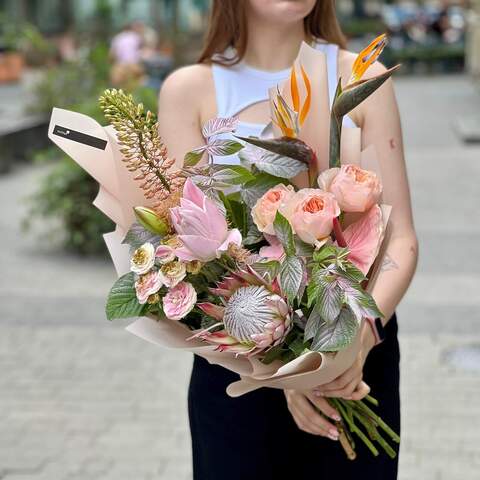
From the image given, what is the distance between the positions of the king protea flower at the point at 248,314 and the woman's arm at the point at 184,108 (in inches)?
22.0

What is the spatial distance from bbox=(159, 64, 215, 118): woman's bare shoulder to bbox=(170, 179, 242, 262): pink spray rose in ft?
1.98

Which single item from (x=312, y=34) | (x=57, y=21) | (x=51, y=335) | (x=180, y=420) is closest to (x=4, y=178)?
(x=51, y=335)

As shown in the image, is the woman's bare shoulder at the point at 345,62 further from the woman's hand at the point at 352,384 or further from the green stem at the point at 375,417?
the green stem at the point at 375,417

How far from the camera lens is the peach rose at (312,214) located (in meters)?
2.14

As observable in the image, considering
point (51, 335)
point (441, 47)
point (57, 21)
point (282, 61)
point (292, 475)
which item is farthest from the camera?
point (57, 21)

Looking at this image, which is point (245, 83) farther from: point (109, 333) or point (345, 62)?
point (109, 333)

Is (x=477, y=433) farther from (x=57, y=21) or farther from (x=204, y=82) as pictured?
(x=57, y=21)

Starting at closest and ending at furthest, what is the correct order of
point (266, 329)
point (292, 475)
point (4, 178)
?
point (266, 329) → point (292, 475) → point (4, 178)

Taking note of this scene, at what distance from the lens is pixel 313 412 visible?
96.2 inches

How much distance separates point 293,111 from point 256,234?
0.26 m

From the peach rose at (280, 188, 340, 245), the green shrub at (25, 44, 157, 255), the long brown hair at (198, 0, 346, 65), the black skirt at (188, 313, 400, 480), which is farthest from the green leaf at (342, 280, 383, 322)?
the green shrub at (25, 44, 157, 255)

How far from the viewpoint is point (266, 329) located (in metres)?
2.14

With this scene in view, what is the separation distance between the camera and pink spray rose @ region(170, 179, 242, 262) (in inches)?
83.9

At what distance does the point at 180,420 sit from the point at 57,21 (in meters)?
35.7
